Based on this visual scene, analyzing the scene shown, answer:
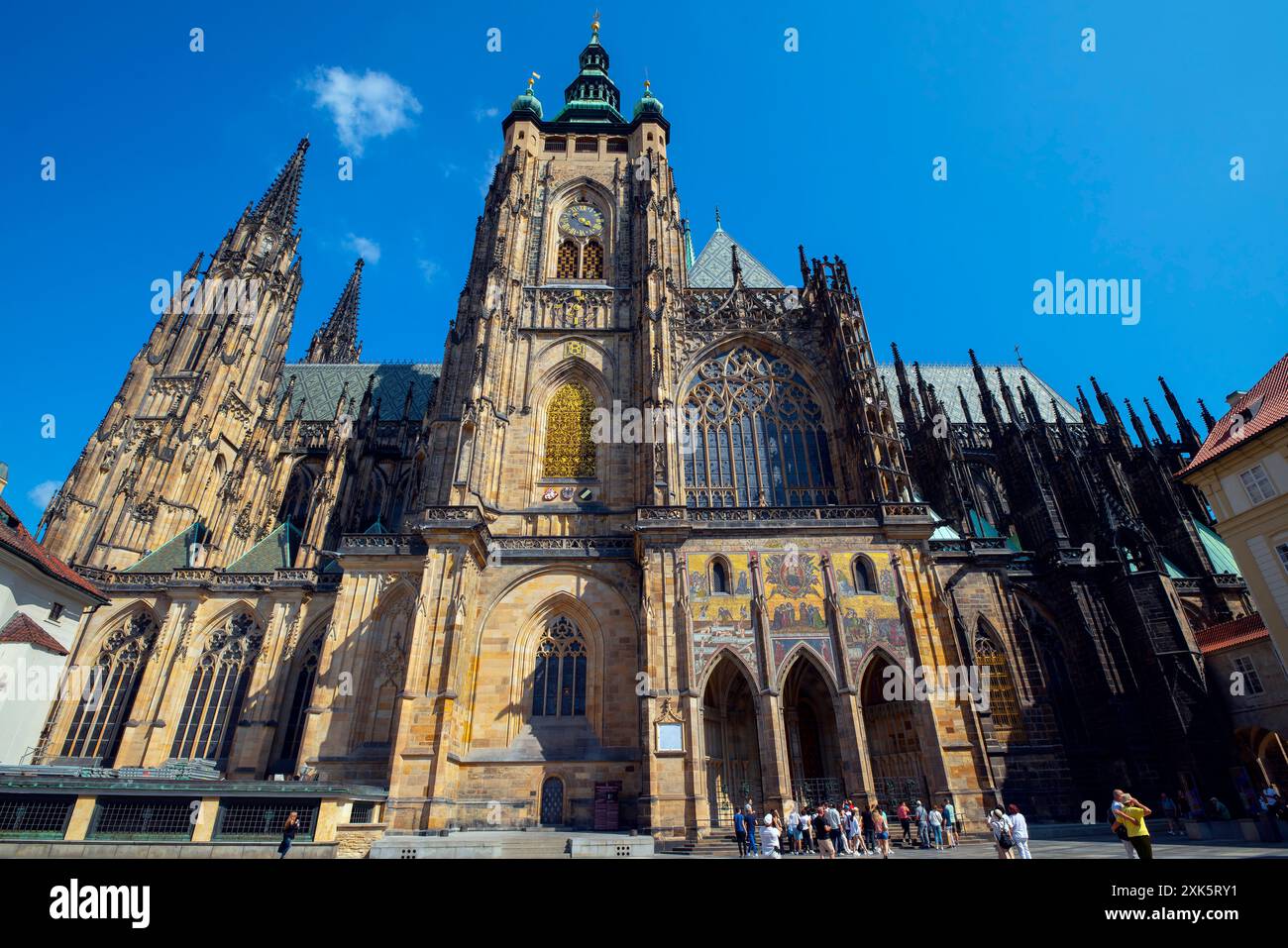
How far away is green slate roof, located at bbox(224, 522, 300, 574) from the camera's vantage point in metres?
26.1

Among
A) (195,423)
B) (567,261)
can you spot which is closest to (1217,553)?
(567,261)

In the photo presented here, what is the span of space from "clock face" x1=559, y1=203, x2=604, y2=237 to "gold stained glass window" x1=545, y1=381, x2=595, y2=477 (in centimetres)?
955

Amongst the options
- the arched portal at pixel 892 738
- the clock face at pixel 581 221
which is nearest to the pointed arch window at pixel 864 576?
the arched portal at pixel 892 738

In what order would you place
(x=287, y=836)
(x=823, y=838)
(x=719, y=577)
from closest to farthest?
(x=287, y=836) → (x=823, y=838) → (x=719, y=577)

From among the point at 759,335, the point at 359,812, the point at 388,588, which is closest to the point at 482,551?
the point at 388,588

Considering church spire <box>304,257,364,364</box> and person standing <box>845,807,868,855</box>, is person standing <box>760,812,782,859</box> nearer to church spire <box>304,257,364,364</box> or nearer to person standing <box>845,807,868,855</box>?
person standing <box>845,807,868,855</box>

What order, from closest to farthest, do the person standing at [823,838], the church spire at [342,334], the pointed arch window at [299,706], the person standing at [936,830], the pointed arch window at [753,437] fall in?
the person standing at [823,838]
the person standing at [936,830]
the pointed arch window at [299,706]
the pointed arch window at [753,437]
the church spire at [342,334]

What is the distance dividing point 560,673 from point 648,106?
99.5 feet

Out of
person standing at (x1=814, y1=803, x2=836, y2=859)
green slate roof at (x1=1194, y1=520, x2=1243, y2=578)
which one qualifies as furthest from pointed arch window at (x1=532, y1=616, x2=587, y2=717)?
green slate roof at (x1=1194, y1=520, x2=1243, y2=578)

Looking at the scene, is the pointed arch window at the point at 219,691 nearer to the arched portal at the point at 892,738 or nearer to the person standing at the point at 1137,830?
the arched portal at the point at 892,738

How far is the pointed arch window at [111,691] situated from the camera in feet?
76.5

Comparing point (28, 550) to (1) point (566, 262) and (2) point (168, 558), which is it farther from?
(1) point (566, 262)

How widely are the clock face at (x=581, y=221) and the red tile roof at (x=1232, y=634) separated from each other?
30656mm

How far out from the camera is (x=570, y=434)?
25.4 meters
